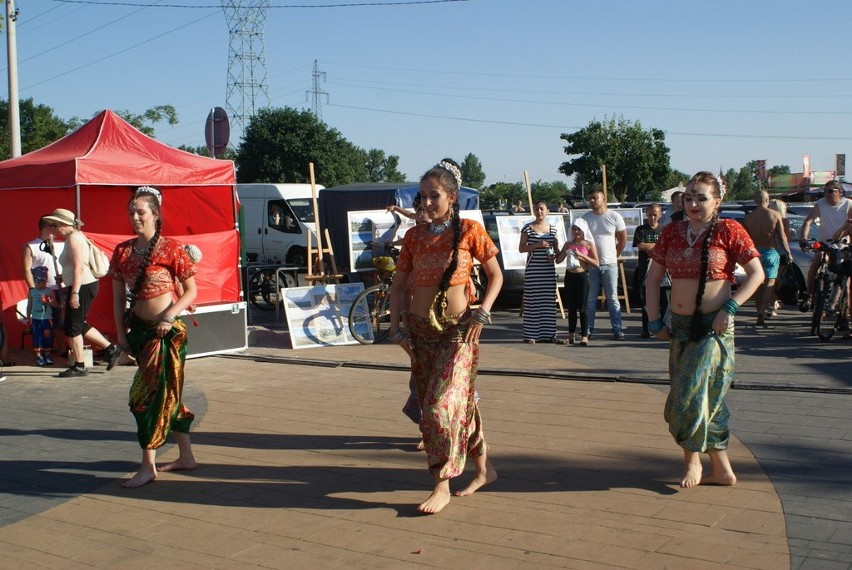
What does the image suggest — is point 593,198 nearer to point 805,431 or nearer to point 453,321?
point 805,431

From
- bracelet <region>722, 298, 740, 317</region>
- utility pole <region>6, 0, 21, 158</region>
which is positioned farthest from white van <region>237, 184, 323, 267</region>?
bracelet <region>722, 298, 740, 317</region>

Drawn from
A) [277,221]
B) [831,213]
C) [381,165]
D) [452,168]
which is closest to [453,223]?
[452,168]

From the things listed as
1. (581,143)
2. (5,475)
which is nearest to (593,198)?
(5,475)

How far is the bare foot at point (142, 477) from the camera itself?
6.20m

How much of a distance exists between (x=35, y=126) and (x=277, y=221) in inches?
857

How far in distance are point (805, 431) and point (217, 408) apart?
4.79 metres

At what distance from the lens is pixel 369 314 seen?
1300 centimetres

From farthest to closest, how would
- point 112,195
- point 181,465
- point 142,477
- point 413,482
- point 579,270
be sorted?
point 112,195 → point 579,270 → point 181,465 → point 142,477 → point 413,482

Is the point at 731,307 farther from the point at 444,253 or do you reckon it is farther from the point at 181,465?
the point at 181,465

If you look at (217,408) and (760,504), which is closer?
(760,504)

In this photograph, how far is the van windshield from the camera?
944 inches

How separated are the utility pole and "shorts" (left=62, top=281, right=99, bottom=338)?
8051 mm

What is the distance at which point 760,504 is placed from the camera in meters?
5.40

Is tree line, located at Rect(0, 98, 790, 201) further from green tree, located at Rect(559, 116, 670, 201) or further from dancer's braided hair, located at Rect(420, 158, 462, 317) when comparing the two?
dancer's braided hair, located at Rect(420, 158, 462, 317)
